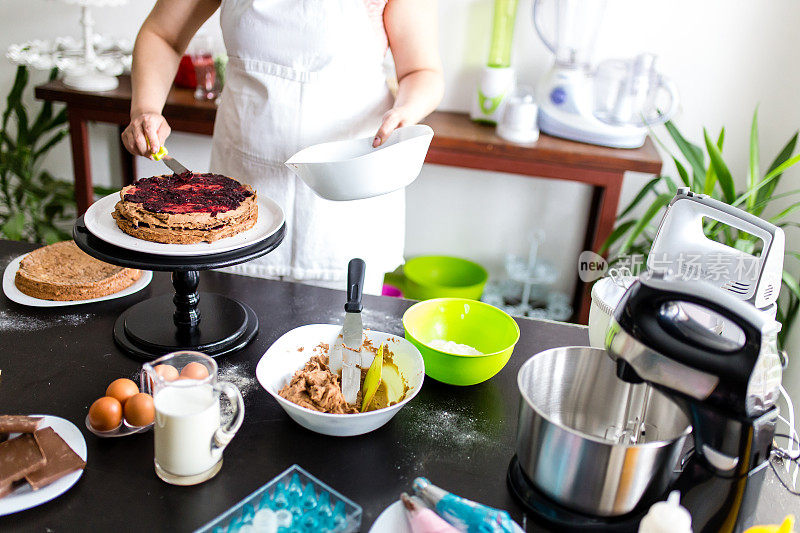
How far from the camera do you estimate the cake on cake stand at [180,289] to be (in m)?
1.13

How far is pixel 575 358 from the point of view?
99 cm

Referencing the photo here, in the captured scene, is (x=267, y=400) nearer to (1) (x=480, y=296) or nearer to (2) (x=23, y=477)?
(2) (x=23, y=477)

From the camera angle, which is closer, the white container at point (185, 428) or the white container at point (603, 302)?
the white container at point (185, 428)

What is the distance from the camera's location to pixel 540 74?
2.74m

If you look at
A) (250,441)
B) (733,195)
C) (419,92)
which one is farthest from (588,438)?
(733,195)

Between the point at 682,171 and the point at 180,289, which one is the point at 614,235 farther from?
the point at 180,289

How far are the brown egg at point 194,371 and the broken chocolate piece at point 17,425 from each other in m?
0.22

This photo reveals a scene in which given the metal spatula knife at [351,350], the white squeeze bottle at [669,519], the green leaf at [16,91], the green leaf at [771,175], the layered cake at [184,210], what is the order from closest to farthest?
the white squeeze bottle at [669,519], the metal spatula knife at [351,350], the layered cake at [184,210], the green leaf at [771,175], the green leaf at [16,91]

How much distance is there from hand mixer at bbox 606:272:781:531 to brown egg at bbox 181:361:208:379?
571 mm

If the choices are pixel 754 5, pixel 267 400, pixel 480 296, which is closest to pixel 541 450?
pixel 267 400

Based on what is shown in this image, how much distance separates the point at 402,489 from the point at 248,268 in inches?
41.4

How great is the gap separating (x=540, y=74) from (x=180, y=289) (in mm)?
1982

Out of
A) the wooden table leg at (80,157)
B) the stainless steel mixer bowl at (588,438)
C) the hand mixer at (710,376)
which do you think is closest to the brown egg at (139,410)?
the stainless steel mixer bowl at (588,438)

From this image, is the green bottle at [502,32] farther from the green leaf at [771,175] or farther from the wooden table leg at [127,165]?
the wooden table leg at [127,165]
